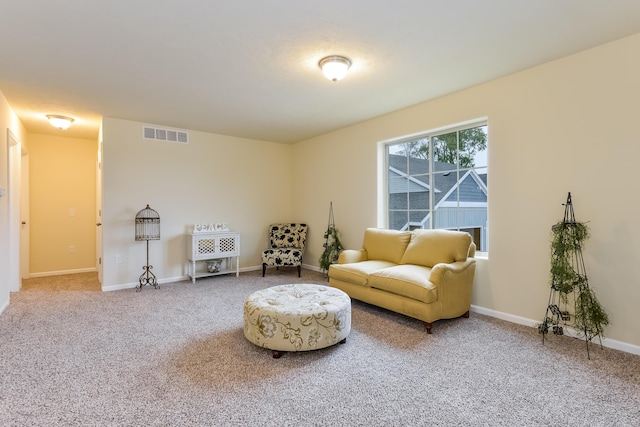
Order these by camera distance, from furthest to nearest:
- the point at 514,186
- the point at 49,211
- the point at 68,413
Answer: the point at 49,211, the point at 514,186, the point at 68,413

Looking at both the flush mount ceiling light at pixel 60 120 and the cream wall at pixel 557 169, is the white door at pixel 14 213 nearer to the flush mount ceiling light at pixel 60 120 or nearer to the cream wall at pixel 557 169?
the flush mount ceiling light at pixel 60 120

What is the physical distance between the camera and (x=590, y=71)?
8.97ft

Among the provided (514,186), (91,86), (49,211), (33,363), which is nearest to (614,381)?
(514,186)

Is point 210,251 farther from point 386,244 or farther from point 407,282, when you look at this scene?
point 407,282

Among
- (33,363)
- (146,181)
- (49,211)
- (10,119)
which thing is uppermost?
(10,119)

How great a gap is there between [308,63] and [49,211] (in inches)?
216

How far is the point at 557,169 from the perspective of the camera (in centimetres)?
295

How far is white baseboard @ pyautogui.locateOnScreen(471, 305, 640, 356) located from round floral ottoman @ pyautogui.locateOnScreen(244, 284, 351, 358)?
5.59 feet

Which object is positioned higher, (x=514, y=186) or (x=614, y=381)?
(x=514, y=186)

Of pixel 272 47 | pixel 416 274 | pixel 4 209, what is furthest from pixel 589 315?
pixel 4 209

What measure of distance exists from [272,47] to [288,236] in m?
3.73

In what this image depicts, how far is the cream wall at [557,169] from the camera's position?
2.57 meters

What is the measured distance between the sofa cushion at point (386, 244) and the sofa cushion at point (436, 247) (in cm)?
11

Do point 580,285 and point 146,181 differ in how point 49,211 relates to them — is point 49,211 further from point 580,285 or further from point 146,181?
point 580,285
